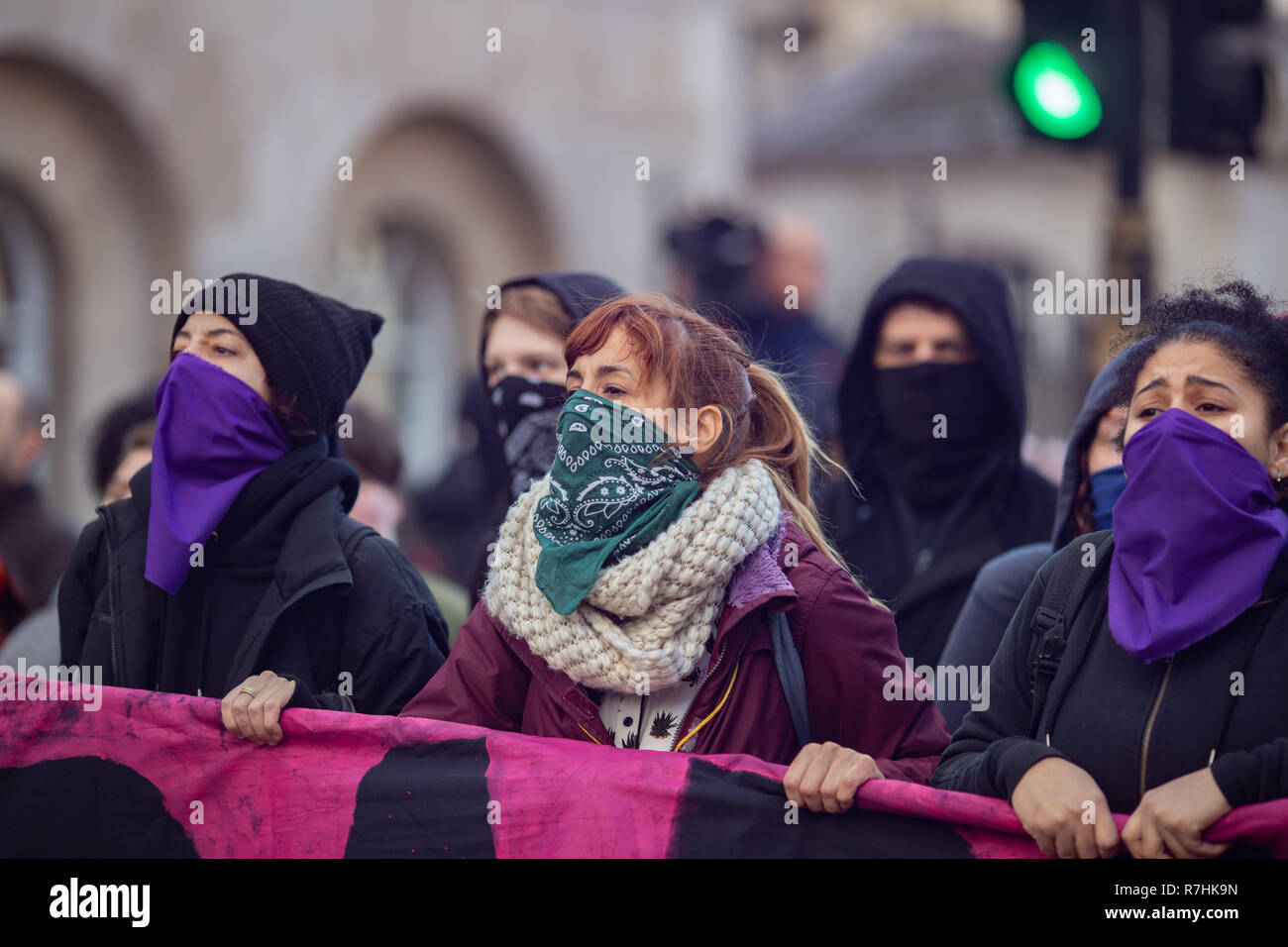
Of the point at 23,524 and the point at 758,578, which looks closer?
the point at 758,578

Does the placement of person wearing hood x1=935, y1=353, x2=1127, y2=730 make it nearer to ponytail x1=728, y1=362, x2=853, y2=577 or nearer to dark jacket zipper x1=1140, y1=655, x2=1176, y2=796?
ponytail x1=728, y1=362, x2=853, y2=577

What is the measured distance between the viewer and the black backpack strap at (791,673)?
3113 mm

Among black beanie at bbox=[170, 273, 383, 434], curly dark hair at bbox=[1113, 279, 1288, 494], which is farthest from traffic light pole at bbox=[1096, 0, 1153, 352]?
black beanie at bbox=[170, 273, 383, 434]

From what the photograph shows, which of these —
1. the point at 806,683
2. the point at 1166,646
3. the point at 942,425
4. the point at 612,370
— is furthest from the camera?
the point at 942,425

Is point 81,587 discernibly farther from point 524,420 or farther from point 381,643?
point 524,420

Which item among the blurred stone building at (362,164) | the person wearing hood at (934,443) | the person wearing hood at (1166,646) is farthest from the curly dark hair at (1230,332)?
the blurred stone building at (362,164)

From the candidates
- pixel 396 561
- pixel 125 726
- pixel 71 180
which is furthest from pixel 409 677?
pixel 71 180

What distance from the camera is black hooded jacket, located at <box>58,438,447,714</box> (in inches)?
141

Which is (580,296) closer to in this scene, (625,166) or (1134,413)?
(1134,413)

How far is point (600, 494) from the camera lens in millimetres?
3135

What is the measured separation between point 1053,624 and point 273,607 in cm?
167

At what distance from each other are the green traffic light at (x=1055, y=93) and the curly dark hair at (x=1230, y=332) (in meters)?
3.23

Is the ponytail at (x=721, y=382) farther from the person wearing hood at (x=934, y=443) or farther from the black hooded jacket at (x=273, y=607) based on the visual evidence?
the person wearing hood at (x=934, y=443)

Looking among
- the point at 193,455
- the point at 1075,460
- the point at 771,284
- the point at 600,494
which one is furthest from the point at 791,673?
the point at 771,284
